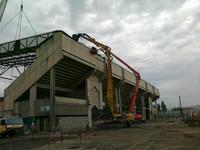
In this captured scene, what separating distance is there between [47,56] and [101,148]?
31.7 meters

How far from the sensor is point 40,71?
4753 centimetres

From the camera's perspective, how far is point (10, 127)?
1324 inches

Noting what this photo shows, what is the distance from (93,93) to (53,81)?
14833 millimetres

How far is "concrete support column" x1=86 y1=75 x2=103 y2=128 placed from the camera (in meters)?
56.1

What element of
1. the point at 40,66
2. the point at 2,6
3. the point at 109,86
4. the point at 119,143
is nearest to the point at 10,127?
the point at 2,6

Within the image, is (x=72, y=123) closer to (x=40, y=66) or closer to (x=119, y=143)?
(x=40, y=66)

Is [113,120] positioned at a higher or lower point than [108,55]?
lower

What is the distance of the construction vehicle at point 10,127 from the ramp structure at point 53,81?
33.5 ft

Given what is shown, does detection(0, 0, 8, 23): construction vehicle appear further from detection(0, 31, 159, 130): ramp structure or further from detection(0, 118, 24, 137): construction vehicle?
detection(0, 31, 159, 130): ramp structure

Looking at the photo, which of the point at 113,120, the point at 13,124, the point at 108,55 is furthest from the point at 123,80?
the point at 13,124

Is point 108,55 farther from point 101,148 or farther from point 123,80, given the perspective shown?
point 101,148

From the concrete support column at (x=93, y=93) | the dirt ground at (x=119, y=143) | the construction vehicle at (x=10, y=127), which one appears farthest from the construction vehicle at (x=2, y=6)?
the concrete support column at (x=93, y=93)

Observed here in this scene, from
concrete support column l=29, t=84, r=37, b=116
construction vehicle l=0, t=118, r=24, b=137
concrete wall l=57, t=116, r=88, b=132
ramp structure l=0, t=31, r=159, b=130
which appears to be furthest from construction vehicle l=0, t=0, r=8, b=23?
concrete wall l=57, t=116, r=88, b=132

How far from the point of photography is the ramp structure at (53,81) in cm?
4625
